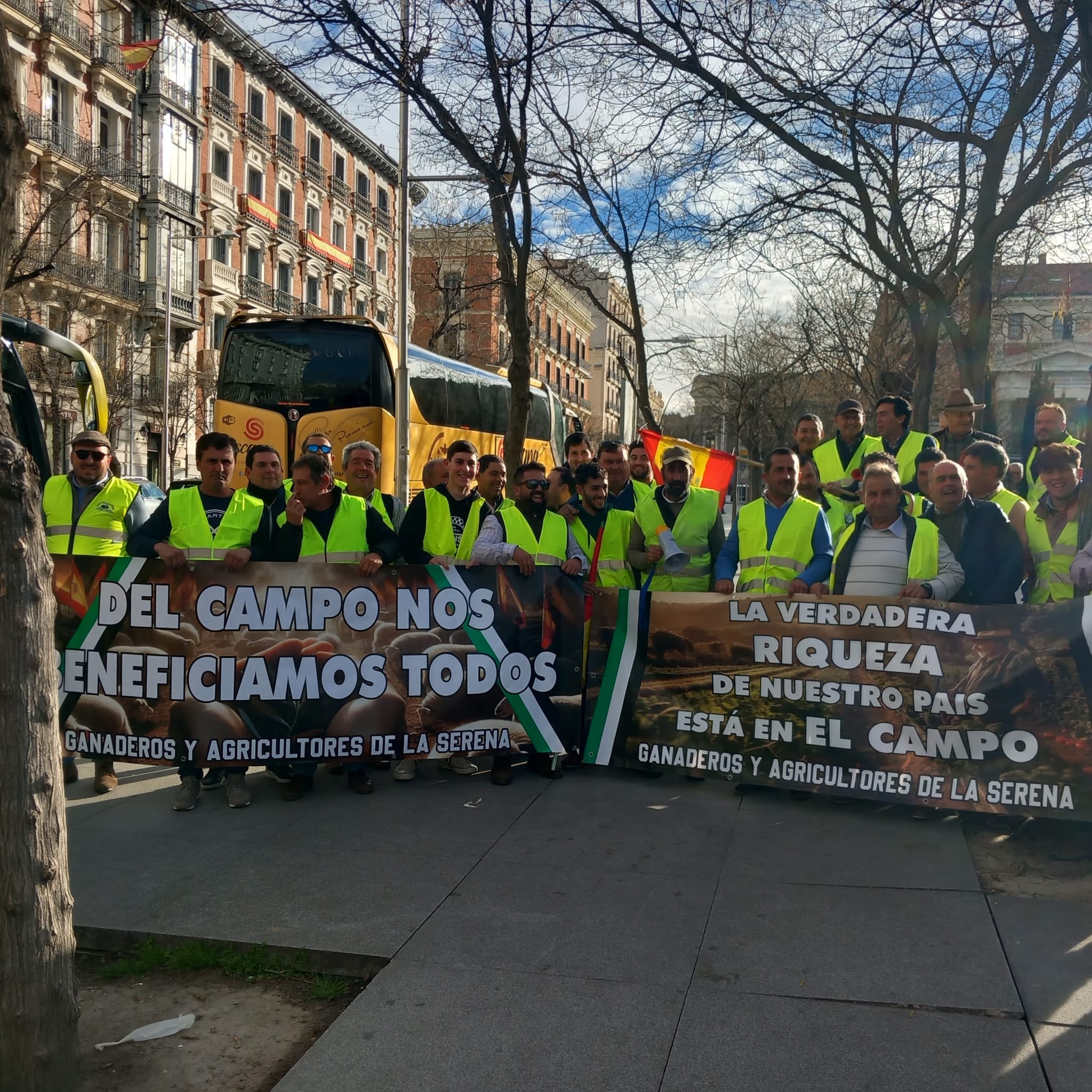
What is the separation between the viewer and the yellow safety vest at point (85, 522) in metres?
6.28


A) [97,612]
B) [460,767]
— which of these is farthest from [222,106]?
[460,767]

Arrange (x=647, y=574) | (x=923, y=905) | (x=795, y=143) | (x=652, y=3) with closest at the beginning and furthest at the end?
1. (x=923, y=905)
2. (x=647, y=574)
3. (x=652, y=3)
4. (x=795, y=143)

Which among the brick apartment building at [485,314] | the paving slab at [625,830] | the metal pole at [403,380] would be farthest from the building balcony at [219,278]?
the paving slab at [625,830]

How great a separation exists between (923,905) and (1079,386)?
205 feet

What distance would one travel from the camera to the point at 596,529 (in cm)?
715

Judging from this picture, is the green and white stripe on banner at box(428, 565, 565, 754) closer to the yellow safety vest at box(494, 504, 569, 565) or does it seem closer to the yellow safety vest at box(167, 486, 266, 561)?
the yellow safety vest at box(494, 504, 569, 565)

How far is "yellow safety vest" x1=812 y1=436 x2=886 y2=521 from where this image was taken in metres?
8.55

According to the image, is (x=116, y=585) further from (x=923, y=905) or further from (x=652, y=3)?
(x=652, y=3)

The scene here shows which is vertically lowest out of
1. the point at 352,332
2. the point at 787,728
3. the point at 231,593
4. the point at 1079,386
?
the point at 787,728

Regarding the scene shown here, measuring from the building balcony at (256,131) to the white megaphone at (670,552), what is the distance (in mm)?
42492

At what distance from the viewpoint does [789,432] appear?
136 ft

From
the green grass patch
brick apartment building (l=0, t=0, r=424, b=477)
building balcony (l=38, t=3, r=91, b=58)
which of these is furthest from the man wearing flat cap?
building balcony (l=38, t=3, r=91, b=58)

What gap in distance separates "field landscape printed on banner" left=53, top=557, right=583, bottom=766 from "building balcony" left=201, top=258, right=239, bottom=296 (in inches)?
1514

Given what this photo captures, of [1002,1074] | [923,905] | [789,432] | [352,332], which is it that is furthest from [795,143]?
[789,432]
